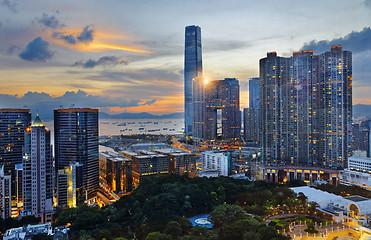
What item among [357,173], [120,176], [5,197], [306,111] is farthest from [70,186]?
[357,173]

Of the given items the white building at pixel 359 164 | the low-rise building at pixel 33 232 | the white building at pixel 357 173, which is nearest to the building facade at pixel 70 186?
the low-rise building at pixel 33 232

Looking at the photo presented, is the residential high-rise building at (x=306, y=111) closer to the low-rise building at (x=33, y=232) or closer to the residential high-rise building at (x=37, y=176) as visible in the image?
the residential high-rise building at (x=37, y=176)

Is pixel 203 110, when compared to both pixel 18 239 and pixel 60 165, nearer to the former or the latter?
pixel 60 165

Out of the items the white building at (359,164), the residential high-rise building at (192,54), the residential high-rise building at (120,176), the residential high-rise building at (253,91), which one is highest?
the residential high-rise building at (192,54)

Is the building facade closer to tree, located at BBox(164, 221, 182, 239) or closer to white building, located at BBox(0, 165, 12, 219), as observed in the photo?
white building, located at BBox(0, 165, 12, 219)

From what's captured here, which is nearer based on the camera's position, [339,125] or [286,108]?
[339,125]

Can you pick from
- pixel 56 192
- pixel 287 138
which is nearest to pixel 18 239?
pixel 56 192

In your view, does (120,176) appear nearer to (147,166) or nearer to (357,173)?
(147,166)

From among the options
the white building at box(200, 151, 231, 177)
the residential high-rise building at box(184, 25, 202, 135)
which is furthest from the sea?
the white building at box(200, 151, 231, 177)
